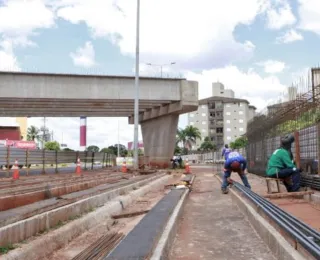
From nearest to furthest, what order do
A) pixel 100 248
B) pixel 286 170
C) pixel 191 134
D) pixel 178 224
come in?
pixel 100 248 < pixel 178 224 < pixel 286 170 < pixel 191 134

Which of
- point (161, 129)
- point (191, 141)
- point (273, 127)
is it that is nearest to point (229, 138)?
point (191, 141)

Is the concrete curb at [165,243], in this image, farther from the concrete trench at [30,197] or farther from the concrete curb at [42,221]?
the concrete trench at [30,197]

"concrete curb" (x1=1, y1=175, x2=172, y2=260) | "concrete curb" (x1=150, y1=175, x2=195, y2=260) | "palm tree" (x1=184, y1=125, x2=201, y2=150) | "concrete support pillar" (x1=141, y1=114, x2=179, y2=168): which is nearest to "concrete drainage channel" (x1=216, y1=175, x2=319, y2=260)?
"concrete curb" (x1=150, y1=175, x2=195, y2=260)

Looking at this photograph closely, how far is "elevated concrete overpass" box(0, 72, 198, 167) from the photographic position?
3228 cm

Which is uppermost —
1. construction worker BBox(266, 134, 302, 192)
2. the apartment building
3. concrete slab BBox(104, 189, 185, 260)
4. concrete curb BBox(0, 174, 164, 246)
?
the apartment building

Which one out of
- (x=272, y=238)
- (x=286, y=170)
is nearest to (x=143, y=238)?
(x=272, y=238)

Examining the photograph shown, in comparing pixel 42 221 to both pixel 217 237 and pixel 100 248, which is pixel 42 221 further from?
pixel 217 237

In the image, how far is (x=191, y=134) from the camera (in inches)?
4744

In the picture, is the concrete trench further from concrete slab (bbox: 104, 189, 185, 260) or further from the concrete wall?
the concrete wall

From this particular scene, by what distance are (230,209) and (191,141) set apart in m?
114

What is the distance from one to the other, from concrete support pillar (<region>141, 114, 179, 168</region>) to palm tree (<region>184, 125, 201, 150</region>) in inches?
3159

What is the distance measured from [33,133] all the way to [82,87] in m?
90.4

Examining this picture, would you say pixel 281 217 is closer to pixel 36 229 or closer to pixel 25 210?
pixel 36 229

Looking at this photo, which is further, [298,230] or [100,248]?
[100,248]
